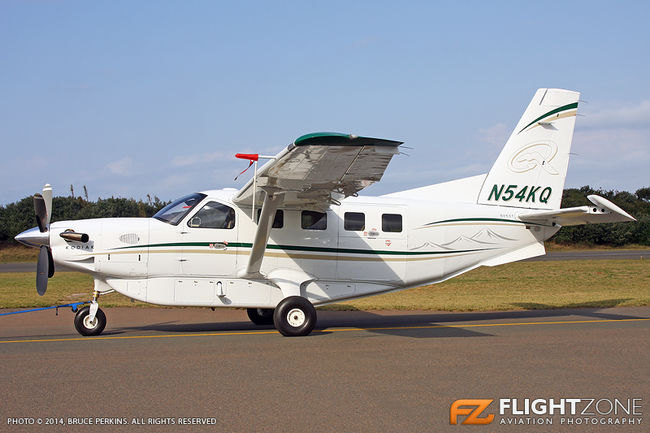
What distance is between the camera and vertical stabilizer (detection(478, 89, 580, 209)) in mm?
13000

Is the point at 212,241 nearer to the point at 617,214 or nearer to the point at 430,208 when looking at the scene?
the point at 430,208

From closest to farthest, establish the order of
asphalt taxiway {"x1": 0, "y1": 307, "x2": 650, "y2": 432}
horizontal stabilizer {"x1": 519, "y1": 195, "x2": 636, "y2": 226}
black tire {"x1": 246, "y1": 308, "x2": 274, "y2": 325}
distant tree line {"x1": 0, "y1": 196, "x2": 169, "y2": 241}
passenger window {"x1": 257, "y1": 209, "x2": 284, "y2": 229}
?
asphalt taxiway {"x1": 0, "y1": 307, "x2": 650, "y2": 432} < horizontal stabilizer {"x1": 519, "y1": 195, "x2": 636, "y2": 226} < passenger window {"x1": 257, "y1": 209, "x2": 284, "y2": 229} < black tire {"x1": 246, "y1": 308, "x2": 274, "y2": 325} < distant tree line {"x1": 0, "y1": 196, "x2": 169, "y2": 241}

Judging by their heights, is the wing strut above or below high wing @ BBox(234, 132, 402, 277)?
below

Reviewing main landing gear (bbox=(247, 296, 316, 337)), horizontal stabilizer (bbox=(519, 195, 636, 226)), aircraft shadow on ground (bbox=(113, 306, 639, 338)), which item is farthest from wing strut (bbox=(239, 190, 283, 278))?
horizontal stabilizer (bbox=(519, 195, 636, 226))

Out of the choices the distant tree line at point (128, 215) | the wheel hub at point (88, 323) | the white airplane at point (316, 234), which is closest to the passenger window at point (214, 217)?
the white airplane at point (316, 234)

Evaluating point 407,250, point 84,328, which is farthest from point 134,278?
point 407,250

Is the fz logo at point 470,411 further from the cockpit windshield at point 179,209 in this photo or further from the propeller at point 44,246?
the propeller at point 44,246

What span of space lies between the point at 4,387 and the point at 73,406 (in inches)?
50.8

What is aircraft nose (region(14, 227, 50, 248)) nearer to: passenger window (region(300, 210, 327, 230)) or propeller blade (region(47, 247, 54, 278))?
propeller blade (region(47, 247, 54, 278))

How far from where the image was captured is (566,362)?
7.58 m

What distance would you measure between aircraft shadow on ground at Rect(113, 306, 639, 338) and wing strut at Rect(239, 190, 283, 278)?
4.25 feet

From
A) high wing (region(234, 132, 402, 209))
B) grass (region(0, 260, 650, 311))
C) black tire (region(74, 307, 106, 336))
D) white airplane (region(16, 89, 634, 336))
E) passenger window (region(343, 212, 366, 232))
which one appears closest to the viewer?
high wing (region(234, 132, 402, 209))

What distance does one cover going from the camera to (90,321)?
1028 centimetres

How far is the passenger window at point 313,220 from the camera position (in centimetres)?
1147
